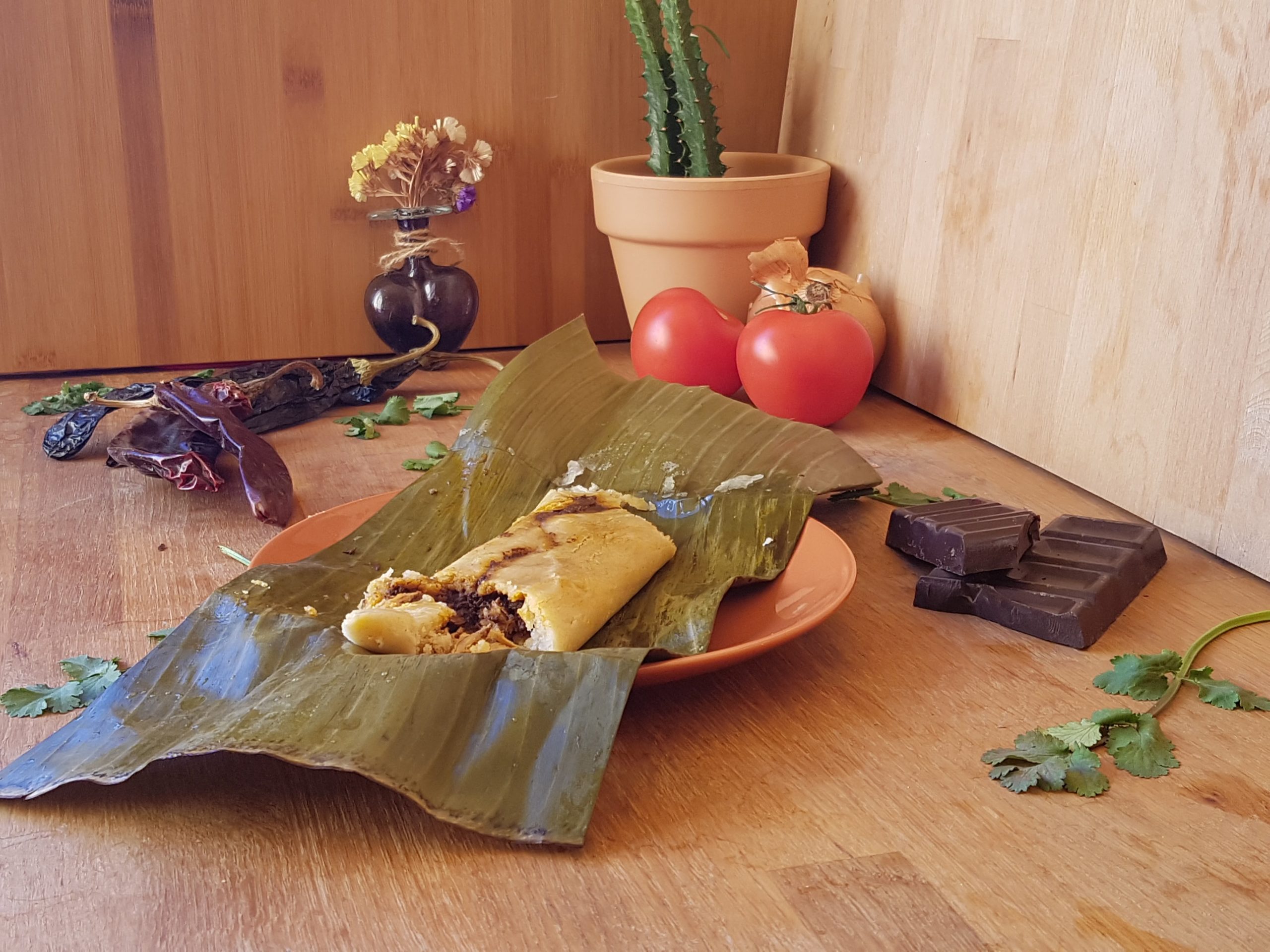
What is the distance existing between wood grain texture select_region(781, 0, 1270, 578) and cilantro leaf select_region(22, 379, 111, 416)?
0.97 meters

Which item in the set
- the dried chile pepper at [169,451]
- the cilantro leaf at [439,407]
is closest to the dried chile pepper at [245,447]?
the dried chile pepper at [169,451]

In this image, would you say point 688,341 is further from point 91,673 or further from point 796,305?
point 91,673

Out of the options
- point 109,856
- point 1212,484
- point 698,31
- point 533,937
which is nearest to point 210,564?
point 109,856

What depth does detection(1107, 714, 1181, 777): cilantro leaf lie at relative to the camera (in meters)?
0.69

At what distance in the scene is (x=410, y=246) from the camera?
58.3 inches

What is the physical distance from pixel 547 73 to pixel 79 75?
0.58m

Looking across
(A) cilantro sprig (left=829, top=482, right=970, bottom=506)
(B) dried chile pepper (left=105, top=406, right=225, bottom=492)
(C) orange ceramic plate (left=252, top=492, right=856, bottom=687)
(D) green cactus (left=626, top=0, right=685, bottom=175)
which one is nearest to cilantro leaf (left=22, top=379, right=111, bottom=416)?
(B) dried chile pepper (left=105, top=406, right=225, bottom=492)

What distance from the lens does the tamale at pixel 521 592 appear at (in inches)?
28.1

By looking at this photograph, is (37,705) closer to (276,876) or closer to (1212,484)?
(276,876)

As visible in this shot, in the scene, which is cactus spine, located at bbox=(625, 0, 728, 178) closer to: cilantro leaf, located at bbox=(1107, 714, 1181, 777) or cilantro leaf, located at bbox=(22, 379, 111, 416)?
cilantro leaf, located at bbox=(22, 379, 111, 416)

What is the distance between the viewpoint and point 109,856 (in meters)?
0.59

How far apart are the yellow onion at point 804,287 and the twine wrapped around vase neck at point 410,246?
41 centimetres

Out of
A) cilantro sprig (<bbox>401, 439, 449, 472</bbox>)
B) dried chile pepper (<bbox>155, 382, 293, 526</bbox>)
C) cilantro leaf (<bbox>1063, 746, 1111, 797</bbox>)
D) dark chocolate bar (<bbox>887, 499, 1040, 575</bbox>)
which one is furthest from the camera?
cilantro sprig (<bbox>401, 439, 449, 472</bbox>)

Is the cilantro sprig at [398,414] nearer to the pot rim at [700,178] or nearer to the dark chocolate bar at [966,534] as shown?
the pot rim at [700,178]
